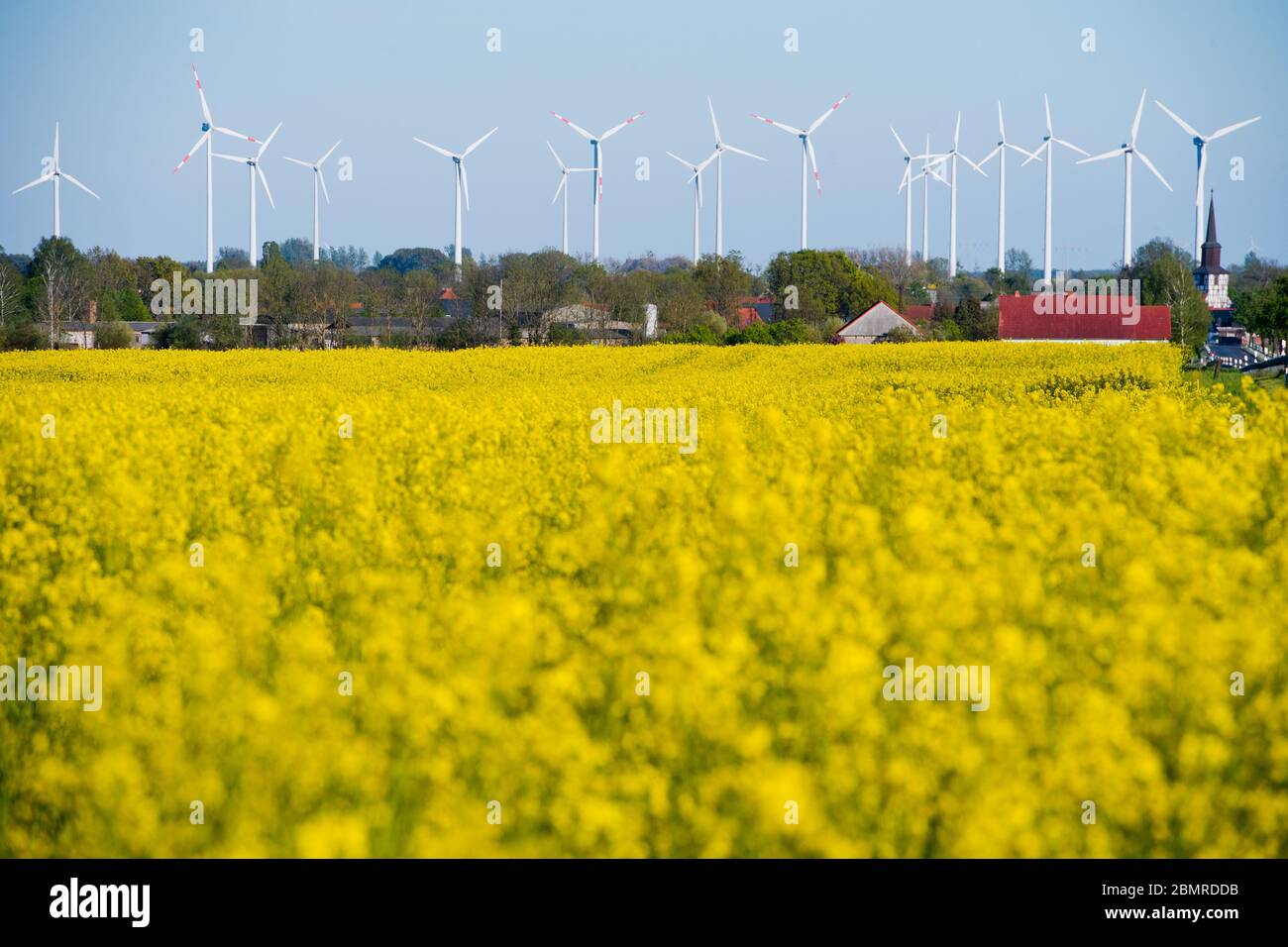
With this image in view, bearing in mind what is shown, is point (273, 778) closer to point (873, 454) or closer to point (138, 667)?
point (138, 667)

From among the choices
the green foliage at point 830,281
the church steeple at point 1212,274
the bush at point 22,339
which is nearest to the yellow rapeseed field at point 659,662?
the bush at point 22,339

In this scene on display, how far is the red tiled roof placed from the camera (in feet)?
260

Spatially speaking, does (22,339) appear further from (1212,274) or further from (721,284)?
(1212,274)

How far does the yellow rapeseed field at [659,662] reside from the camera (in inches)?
206

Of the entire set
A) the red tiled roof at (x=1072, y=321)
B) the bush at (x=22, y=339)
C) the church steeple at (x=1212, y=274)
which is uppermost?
the church steeple at (x=1212, y=274)

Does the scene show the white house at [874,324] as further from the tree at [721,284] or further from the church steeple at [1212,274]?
the church steeple at [1212,274]

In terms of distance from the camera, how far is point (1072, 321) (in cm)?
8125

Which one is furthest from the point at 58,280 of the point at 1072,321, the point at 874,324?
the point at 1072,321

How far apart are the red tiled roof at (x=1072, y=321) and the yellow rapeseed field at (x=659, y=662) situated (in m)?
69.5

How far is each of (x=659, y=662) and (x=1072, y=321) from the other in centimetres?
7984

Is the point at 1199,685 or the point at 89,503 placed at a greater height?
the point at 89,503
